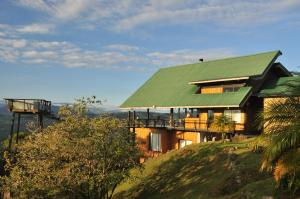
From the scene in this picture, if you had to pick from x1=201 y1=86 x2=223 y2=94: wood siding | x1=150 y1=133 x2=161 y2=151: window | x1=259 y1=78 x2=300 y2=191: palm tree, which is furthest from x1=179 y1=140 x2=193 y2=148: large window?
x1=259 y1=78 x2=300 y2=191: palm tree

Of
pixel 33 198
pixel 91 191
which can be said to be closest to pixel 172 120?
pixel 91 191

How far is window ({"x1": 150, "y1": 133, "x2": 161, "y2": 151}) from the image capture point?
1934 inches

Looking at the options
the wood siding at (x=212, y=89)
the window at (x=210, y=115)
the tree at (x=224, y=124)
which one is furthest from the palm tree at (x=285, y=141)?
the wood siding at (x=212, y=89)

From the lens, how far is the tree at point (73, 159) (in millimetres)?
25188

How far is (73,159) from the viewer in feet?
85.1

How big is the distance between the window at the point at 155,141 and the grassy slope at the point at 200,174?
9645 mm

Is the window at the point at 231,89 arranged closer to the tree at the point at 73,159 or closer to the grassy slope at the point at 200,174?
the grassy slope at the point at 200,174

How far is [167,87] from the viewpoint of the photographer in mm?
52156

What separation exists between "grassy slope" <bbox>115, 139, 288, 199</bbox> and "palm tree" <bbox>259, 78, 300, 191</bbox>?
157 inches

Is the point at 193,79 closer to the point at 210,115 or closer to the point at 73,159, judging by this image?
the point at 210,115

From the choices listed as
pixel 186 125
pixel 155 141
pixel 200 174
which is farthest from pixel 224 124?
pixel 155 141

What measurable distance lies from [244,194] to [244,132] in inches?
838

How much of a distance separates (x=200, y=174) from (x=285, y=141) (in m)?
16.7

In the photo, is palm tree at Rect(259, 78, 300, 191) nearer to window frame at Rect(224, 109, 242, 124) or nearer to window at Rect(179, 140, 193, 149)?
window frame at Rect(224, 109, 242, 124)
